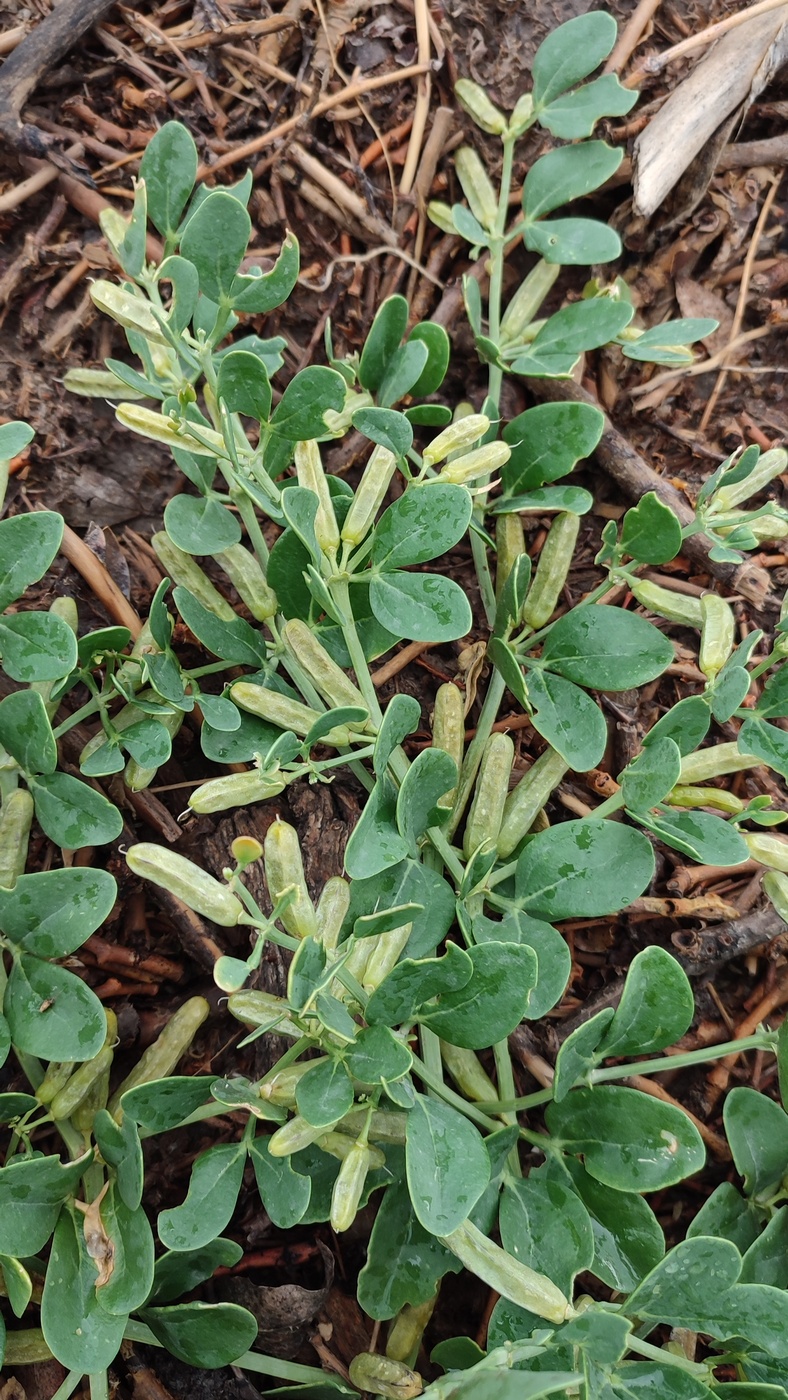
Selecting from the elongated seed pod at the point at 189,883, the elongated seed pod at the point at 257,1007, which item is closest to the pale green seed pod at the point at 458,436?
the elongated seed pod at the point at 189,883

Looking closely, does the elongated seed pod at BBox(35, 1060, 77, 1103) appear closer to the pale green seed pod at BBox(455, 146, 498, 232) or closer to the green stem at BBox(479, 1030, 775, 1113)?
the green stem at BBox(479, 1030, 775, 1113)

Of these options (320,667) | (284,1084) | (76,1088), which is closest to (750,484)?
(320,667)

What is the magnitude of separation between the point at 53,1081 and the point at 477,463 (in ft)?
3.31

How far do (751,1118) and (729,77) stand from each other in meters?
1.79

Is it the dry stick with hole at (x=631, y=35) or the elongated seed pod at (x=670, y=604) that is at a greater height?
the dry stick with hole at (x=631, y=35)

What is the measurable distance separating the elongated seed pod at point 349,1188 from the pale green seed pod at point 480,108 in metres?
1.68

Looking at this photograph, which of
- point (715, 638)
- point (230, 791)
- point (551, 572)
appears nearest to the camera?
point (230, 791)

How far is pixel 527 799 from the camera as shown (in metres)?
1.39

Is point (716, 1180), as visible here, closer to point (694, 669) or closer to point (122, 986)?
point (694, 669)

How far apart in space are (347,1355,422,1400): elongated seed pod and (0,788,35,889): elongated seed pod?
798 millimetres

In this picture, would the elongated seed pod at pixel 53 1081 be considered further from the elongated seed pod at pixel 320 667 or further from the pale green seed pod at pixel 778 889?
the pale green seed pod at pixel 778 889

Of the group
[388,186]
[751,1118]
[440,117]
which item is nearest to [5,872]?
[751,1118]

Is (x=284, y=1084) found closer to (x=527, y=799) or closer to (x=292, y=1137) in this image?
(x=292, y=1137)

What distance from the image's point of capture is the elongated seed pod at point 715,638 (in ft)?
4.42
